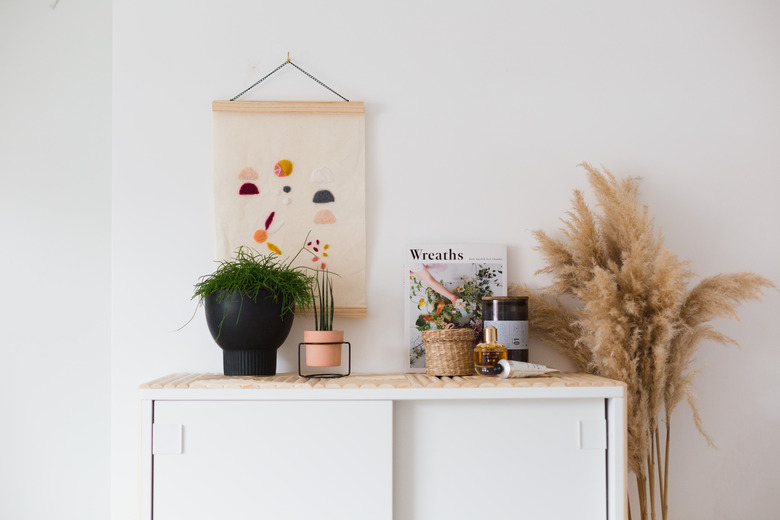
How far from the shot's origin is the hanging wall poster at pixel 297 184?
177 centimetres

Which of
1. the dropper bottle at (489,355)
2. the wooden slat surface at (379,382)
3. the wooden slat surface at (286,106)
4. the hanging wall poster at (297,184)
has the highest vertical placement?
the wooden slat surface at (286,106)

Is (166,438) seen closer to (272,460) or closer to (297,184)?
(272,460)

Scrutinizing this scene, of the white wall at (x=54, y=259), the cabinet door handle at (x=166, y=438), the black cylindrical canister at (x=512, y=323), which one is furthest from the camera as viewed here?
the white wall at (x=54, y=259)

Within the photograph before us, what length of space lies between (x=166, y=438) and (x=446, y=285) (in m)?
0.89

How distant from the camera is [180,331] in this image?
1766 millimetres

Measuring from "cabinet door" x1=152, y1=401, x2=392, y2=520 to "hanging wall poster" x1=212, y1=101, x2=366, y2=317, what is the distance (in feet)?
1.42

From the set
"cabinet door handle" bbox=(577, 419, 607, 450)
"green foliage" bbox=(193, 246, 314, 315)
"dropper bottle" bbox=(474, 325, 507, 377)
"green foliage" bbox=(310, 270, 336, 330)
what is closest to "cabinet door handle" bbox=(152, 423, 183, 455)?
"green foliage" bbox=(193, 246, 314, 315)

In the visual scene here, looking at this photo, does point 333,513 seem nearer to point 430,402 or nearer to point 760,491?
point 430,402

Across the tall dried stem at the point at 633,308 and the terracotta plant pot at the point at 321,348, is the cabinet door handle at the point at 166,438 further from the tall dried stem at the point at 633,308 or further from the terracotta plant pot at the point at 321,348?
the tall dried stem at the point at 633,308

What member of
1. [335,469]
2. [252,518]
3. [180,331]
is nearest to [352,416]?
[335,469]

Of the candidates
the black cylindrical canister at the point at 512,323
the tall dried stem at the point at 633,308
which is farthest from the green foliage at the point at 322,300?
the tall dried stem at the point at 633,308

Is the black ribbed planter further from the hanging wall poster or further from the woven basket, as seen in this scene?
the woven basket

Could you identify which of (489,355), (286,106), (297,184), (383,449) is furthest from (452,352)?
(286,106)

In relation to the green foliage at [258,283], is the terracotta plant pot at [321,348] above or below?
below
